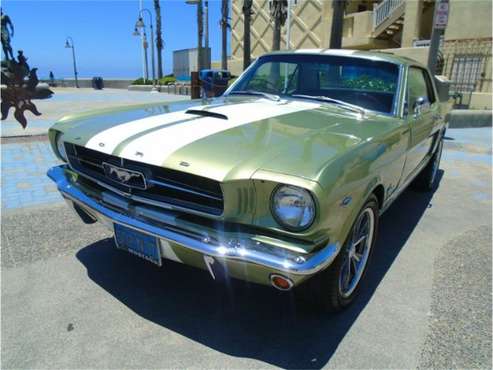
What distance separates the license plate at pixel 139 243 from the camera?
2.19 m

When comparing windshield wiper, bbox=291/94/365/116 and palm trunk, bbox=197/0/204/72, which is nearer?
windshield wiper, bbox=291/94/365/116

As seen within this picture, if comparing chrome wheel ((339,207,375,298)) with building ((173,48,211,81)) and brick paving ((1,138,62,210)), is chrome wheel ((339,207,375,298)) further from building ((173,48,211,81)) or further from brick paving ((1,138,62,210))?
building ((173,48,211,81))

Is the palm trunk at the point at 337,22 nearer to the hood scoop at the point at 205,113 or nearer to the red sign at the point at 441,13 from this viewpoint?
the red sign at the point at 441,13

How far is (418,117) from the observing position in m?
3.45

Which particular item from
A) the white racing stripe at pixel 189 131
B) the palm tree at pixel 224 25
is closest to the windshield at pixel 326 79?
the white racing stripe at pixel 189 131

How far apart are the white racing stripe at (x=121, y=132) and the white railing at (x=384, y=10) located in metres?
18.5

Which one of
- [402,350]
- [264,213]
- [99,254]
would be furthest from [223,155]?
[99,254]

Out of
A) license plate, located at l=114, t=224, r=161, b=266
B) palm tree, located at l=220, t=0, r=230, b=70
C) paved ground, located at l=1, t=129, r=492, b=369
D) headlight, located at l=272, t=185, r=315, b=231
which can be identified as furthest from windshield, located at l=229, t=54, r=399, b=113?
palm tree, located at l=220, t=0, r=230, b=70

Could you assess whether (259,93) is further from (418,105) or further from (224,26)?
(224,26)

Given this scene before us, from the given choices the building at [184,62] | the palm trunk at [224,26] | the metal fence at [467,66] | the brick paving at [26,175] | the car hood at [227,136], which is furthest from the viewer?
the building at [184,62]

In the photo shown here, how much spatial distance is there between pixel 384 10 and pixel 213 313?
2046cm

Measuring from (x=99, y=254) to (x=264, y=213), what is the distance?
1.81m

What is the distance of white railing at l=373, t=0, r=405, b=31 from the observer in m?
18.3

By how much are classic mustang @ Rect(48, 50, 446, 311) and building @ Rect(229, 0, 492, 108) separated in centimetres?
1100
